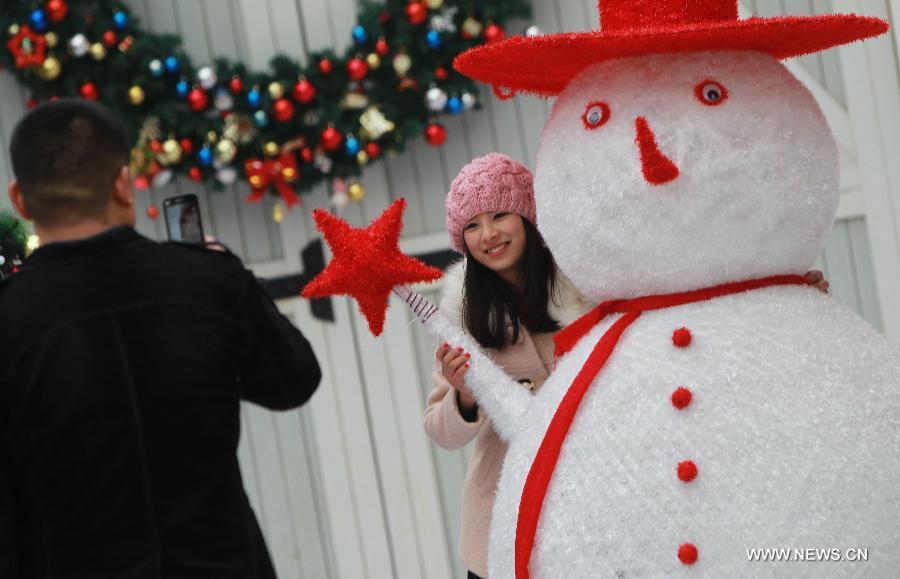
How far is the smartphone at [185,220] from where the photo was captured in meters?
1.63

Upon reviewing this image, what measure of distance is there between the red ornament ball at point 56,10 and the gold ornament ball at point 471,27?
1078mm

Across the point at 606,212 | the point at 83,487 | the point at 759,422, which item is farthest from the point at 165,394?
the point at 759,422

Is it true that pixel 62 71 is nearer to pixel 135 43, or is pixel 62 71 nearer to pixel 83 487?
pixel 135 43

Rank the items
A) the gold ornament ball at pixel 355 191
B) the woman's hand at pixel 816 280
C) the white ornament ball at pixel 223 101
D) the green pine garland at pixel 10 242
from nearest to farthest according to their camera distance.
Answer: the woman's hand at pixel 816 280, the green pine garland at pixel 10 242, the white ornament ball at pixel 223 101, the gold ornament ball at pixel 355 191

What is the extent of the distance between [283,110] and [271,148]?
0.36 feet

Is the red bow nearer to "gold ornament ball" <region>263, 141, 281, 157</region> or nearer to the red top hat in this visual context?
"gold ornament ball" <region>263, 141, 281, 157</region>

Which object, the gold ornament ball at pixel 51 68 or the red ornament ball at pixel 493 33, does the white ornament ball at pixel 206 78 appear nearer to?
the gold ornament ball at pixel 51 68

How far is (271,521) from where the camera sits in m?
3.31

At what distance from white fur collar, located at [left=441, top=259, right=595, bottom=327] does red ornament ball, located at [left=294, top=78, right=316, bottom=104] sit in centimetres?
114

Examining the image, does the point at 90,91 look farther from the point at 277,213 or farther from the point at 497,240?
the point at 497,240

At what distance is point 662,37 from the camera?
1396 mm

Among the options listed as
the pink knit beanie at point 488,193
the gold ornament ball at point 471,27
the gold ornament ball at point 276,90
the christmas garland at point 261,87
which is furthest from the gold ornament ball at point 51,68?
the pink knit beanie at point 488,193

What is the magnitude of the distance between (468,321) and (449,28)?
1248 mm

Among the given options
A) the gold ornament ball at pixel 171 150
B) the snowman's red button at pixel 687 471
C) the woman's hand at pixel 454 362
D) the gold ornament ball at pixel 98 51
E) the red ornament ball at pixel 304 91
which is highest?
the gold ornament ball at pixel 98 51
